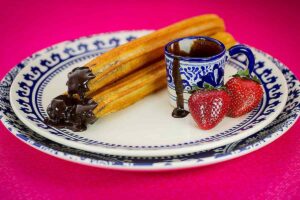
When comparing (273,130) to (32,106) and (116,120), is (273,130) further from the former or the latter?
(32,106)

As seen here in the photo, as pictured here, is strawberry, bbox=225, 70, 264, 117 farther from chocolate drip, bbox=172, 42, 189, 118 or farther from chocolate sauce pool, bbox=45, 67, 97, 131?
chocolate sauce pool, bbox=45, 67, 97, 131

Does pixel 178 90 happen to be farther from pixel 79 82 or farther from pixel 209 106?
pixel 79 82

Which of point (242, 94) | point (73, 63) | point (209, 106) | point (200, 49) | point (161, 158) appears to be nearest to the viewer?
point (161, 158)

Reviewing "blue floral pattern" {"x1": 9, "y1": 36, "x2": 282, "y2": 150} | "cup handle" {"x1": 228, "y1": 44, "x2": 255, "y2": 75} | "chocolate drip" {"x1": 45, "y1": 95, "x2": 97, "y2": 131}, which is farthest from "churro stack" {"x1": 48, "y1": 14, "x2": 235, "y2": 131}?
"cup handle" {"x1": 228, "y1": 44, "x2": 255, "y2": 75}

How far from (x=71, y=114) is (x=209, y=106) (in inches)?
19.6

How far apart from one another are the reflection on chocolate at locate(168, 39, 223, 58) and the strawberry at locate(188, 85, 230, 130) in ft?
0.73

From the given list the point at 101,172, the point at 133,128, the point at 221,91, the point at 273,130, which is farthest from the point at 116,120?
the point at 273,130

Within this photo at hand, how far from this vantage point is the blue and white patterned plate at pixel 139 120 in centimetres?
181

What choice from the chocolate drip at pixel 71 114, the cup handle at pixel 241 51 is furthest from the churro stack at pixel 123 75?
the cup handle at pixel 241 51

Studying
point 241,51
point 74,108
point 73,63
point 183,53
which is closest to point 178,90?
point 183,53

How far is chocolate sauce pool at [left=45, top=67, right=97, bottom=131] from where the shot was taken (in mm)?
1945

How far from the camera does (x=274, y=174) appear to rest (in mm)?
1884

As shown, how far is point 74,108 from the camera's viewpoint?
6.38 ft

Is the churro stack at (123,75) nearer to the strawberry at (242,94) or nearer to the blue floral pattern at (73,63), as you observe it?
the blue floral pattern at (73,63)
